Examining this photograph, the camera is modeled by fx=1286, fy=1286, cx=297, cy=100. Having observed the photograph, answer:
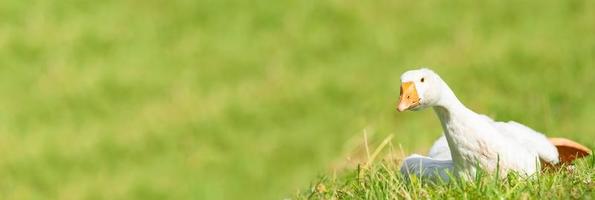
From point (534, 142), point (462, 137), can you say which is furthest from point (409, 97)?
point (534, 142)

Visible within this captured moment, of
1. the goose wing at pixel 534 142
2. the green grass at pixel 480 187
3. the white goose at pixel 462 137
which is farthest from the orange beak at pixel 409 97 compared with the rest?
the goose wing at pixel 534 142

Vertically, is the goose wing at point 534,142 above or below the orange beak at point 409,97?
below

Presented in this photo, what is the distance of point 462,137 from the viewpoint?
649 centimetres

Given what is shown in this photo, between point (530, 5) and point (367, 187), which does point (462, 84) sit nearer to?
point (530, 5)

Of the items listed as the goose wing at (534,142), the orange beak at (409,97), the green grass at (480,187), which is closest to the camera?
the green grass at (480,187)

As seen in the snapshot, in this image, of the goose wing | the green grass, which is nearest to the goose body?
the green grass

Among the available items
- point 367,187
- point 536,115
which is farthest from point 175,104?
point 367,187

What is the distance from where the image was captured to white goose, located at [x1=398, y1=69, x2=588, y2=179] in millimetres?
6258

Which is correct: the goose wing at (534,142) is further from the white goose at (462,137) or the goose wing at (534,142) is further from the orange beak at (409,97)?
the orange beak at (409,97)

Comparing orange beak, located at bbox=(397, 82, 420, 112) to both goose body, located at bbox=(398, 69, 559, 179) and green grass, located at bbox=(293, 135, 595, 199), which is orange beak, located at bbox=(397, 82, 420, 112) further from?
green grass, located at bbox=(293, 135, 595, 199)

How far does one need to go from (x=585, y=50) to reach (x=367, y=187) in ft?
37.6

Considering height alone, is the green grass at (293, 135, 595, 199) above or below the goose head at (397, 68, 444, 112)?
below

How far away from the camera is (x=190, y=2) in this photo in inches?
778

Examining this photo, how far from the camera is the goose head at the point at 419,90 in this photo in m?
6.20
